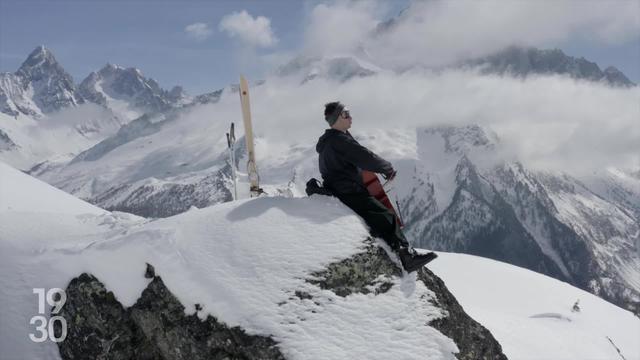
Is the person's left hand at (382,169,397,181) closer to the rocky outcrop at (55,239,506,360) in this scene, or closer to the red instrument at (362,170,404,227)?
the red instrument at (362,170,404,227)

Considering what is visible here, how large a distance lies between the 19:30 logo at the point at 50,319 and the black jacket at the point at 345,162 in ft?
19.0

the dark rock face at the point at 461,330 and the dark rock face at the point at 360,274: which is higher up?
the dark rock face at the point at 360,274

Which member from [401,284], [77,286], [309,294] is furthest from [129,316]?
[401,284]

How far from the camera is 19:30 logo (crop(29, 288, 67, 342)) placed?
10.8 metres

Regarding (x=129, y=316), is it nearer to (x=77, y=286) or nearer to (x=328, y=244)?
(x=77, y=286)

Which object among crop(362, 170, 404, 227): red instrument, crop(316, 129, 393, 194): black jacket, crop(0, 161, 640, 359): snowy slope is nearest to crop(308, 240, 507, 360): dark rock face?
crop(0, 161, 640, 359): snowy slope

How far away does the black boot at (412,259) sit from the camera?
11375mm

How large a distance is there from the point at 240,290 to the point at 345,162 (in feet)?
12.8

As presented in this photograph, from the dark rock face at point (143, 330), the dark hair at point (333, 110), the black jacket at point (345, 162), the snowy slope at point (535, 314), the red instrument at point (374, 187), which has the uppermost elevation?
the dark hair at point (333, 110)

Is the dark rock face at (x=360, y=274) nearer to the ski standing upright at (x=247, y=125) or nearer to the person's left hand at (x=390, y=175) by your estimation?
the person's left hand at (x=390, y=175)

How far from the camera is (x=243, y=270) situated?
1038 centimetres

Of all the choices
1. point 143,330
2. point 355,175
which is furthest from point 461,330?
point 143,330

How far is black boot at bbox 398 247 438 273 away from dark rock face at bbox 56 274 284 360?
341 centimetres

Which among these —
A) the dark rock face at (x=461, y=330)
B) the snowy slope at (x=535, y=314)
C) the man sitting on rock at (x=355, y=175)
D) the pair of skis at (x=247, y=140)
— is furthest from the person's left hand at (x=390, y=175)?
the snowy slope at (x=535, y=314)
